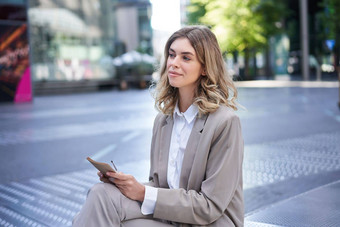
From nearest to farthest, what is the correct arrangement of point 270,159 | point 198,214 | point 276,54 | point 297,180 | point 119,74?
point 198,214
point 297,180
point 270,159
point 119,74
point 276,54

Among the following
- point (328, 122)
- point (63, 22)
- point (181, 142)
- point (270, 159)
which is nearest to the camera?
point (181, 142)

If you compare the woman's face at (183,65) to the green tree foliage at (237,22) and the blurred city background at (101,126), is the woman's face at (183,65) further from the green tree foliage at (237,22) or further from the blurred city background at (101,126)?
the green tree foliage at (237,22)

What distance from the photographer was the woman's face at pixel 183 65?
2301mm

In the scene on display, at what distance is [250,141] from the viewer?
25.4 feet

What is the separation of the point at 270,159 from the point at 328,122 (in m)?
4.09

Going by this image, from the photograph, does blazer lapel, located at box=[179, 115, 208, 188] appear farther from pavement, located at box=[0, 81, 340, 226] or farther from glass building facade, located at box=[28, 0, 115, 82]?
glass building facade, located at box=[28, 0, 115, 82]

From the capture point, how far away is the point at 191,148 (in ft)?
7.29

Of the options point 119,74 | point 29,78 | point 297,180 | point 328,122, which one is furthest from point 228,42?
point 297,180

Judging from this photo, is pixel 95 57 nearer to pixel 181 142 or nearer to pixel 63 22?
pixel 63 22

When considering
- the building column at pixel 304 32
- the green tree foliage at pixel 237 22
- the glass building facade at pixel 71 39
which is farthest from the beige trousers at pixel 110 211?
the building column at pixel 304 32

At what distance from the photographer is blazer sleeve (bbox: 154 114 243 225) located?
211 centimetres

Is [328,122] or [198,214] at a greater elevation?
[198,214]

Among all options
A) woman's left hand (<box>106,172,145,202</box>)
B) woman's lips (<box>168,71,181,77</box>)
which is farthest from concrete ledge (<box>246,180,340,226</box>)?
woman's lips (<box>168,71,181,77</box>)

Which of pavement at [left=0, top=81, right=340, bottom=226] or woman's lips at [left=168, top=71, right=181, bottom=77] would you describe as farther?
pavement at [left=0, top=81, right=340, bottom=226]
